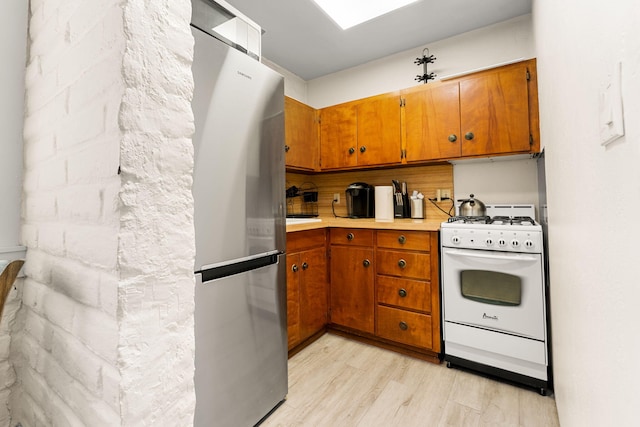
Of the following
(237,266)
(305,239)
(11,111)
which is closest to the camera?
(11,111)

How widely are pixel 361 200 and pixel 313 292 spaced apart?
1013mm

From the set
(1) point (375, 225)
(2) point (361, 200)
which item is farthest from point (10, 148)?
(2) point (361, 200)

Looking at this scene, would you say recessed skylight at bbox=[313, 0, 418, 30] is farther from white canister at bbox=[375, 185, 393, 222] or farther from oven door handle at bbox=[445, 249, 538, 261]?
oven door handle at bbox=[445, 249, 538, 261]

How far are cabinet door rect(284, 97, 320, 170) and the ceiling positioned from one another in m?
0.50

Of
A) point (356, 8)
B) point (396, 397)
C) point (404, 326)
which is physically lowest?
point (396, 397)

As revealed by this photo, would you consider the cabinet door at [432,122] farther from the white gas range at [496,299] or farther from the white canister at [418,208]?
the white gas range at [496,299]

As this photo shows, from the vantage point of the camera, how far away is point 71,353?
0.77 metres

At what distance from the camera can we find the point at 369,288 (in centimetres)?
232

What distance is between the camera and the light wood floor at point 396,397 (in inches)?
60.2

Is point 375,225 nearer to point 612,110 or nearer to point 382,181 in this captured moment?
point 382,181

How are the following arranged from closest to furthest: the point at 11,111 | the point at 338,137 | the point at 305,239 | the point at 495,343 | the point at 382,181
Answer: the point at 11,111 < the point at 495,343 < the point at 305,239 < the point at 338,137 < the point at 382,181

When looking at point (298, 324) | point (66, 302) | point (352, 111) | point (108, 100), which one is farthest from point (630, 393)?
point (352, 111)

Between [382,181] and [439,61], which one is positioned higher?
[439,61]

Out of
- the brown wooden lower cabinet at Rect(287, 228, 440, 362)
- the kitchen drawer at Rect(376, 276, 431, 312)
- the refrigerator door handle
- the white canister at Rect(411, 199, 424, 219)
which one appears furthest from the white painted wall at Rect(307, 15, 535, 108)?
the refrigerator door handle
